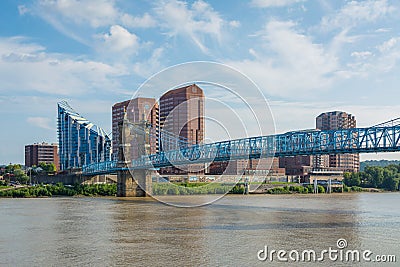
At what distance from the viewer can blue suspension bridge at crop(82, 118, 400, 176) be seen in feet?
131

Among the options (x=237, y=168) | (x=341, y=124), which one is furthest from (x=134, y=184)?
(x=341, y=124)

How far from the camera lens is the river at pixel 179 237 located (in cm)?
1695

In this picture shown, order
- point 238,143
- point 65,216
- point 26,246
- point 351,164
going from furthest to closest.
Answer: point 351,164 → point 238,143 → point 65,216 → point 26,246

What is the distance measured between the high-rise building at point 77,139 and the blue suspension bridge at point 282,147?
43.1m

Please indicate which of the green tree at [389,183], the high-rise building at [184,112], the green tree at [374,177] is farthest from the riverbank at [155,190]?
the green tree at [389,183]

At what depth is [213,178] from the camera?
7538 centimetres

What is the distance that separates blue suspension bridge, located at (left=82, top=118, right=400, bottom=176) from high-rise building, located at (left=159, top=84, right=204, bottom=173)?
629 inches

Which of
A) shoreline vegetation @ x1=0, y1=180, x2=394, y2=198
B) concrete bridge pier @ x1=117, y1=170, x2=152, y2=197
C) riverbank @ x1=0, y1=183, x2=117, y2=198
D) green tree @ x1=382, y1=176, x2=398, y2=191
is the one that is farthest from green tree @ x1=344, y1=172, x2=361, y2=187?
concrete bridge pier @ x1=117, y1=170, x2=152, y2=197

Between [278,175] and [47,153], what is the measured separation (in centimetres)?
9543

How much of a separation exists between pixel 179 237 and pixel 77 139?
90675 mm

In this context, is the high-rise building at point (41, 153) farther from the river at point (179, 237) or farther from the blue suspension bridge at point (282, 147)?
the river at point (179, 237)

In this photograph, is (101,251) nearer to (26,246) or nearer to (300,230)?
(26,246)

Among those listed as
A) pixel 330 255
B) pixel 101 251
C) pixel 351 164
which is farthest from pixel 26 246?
pixel 351 164

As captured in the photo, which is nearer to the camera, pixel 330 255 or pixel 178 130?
pixel 330 255
